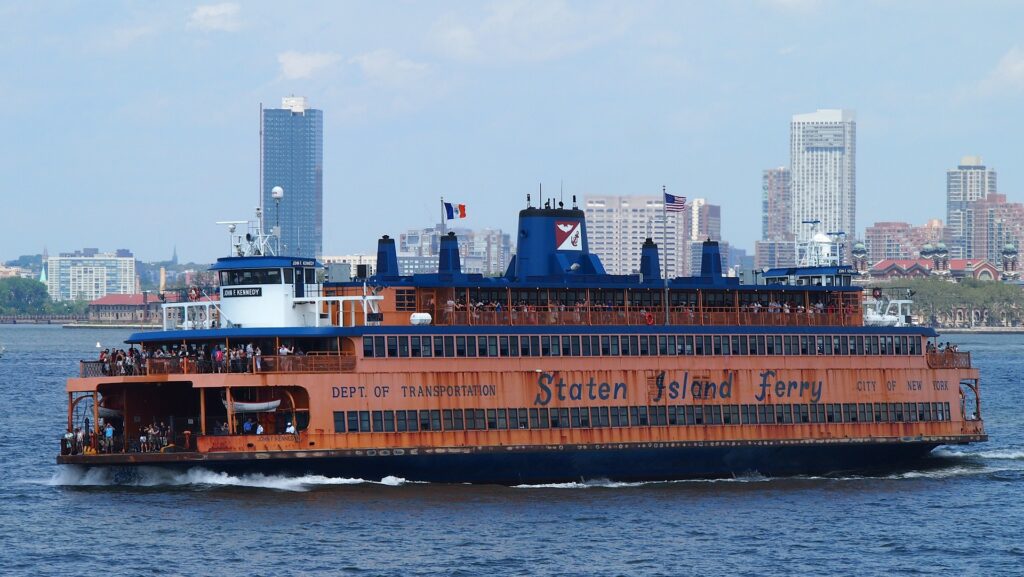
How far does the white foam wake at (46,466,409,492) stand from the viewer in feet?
159

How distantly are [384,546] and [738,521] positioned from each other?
10.5 metres

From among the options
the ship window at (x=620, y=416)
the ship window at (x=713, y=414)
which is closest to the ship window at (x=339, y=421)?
the ship window at (x=620, y=416)

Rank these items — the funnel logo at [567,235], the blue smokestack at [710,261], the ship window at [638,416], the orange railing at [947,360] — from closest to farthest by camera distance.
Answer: the ship window at [638,416] → the funnel logo at [567,235] → the blue smokestack at [710,261] → the orange railing at [947,360]

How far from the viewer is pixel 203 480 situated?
159 feet

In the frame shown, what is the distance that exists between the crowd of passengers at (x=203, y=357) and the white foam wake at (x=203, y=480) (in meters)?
2.86

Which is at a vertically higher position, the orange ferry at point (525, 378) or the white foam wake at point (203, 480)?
the orange ferry at point (525, 378)

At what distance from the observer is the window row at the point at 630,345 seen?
50.6 metres

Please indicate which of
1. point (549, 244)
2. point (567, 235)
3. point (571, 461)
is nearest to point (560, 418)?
point (571, 461)

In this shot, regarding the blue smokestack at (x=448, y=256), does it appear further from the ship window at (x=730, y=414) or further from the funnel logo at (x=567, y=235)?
the ship window at (x=730, y=414)

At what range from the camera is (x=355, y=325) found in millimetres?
51469

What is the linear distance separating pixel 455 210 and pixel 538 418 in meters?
9.94

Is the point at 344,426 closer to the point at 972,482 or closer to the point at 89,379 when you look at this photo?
the point at 89,379

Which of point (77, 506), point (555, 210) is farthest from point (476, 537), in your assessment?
point (555, 210)

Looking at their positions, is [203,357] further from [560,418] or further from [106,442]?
[560,418]
